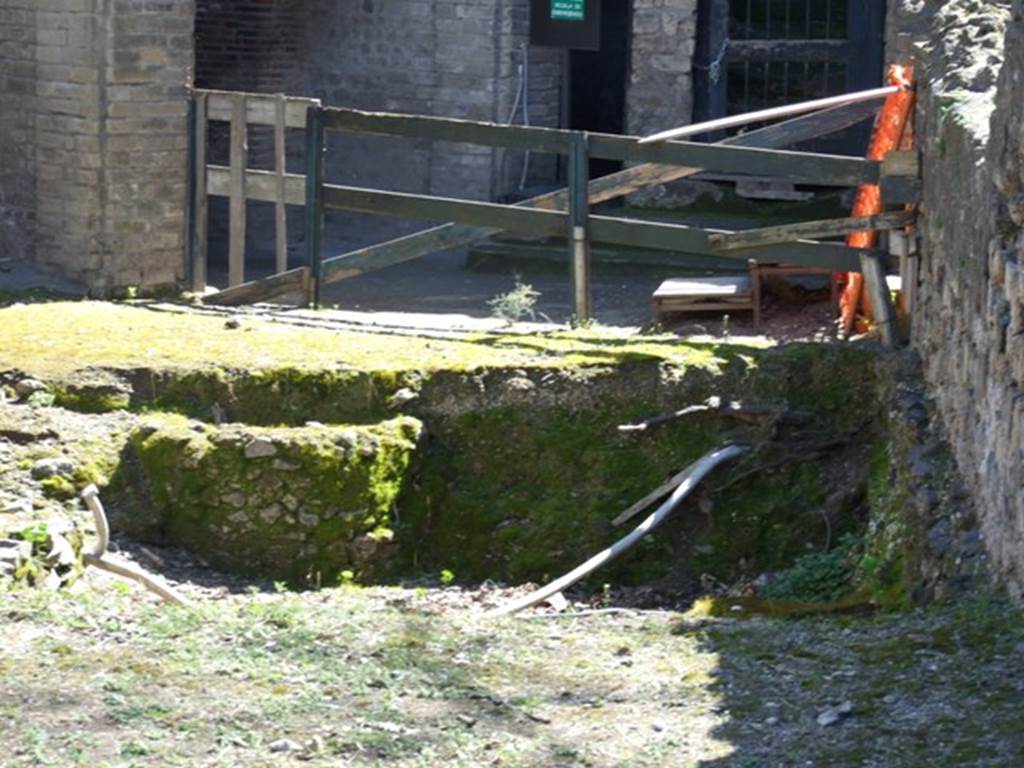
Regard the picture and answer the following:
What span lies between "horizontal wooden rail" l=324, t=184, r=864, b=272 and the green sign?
13.3 ft

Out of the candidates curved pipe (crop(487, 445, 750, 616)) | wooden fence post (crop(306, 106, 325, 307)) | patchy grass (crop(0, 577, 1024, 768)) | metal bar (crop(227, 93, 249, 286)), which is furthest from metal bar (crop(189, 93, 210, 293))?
patchy grass (crop(0, 577, 1024, 768))

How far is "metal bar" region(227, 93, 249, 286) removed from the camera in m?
13.0

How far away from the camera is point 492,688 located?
20.2ft

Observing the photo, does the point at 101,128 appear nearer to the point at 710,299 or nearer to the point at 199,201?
the point at 199,201

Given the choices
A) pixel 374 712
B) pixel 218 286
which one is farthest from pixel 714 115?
pixel 374 712

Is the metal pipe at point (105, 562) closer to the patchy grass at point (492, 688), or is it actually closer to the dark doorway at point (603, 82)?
the patchy grass at point (492, 688)

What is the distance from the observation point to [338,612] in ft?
23.0

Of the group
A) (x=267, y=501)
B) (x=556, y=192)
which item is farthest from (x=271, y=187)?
(x=267, y=501)

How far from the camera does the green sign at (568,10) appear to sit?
15656mm

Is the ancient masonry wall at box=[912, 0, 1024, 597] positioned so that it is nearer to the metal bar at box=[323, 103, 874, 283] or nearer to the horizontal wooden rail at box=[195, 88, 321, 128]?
the metal bar at box=[323, 103, 874, 283]

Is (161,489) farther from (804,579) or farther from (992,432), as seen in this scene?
(992,432)

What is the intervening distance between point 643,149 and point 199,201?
12.3 ft

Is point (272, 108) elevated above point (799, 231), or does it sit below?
above

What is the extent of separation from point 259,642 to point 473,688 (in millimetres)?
831
